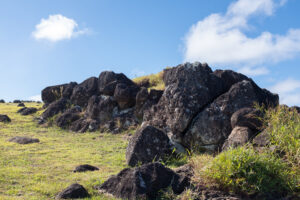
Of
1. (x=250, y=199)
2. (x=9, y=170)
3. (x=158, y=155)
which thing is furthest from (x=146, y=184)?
(x=9, y=170)

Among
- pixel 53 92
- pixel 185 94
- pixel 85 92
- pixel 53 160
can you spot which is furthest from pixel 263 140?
pixel 53 92

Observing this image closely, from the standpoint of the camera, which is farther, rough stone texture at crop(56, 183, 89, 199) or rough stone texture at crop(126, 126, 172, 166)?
rough stone texture at crop(126, 126, 172, 166)

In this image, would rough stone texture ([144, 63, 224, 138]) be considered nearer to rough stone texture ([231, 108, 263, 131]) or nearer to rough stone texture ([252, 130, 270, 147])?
rough stone texture ([231, 108, 263, 131])

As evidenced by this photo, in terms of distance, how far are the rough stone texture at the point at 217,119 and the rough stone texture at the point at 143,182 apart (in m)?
6.40

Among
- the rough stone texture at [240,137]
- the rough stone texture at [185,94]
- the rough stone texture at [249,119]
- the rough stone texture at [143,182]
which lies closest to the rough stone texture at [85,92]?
the rough stone texture at [185,94]

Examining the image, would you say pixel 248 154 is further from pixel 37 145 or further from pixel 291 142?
pixel 37 145

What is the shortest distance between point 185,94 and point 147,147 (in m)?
4.02

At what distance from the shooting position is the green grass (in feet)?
31.2

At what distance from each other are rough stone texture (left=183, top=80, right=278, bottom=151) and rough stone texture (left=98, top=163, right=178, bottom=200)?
6.40 m

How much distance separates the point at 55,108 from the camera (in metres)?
29.1

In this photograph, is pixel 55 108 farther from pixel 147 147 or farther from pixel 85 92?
pixel 147 147

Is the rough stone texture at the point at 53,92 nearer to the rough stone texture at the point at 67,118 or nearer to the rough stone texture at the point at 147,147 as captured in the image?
the rough stone texture at the point at 67,118

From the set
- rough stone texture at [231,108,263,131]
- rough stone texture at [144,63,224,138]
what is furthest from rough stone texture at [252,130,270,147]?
rough stone texture at [144,63,224,138]

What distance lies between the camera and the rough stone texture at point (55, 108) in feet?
92.8
